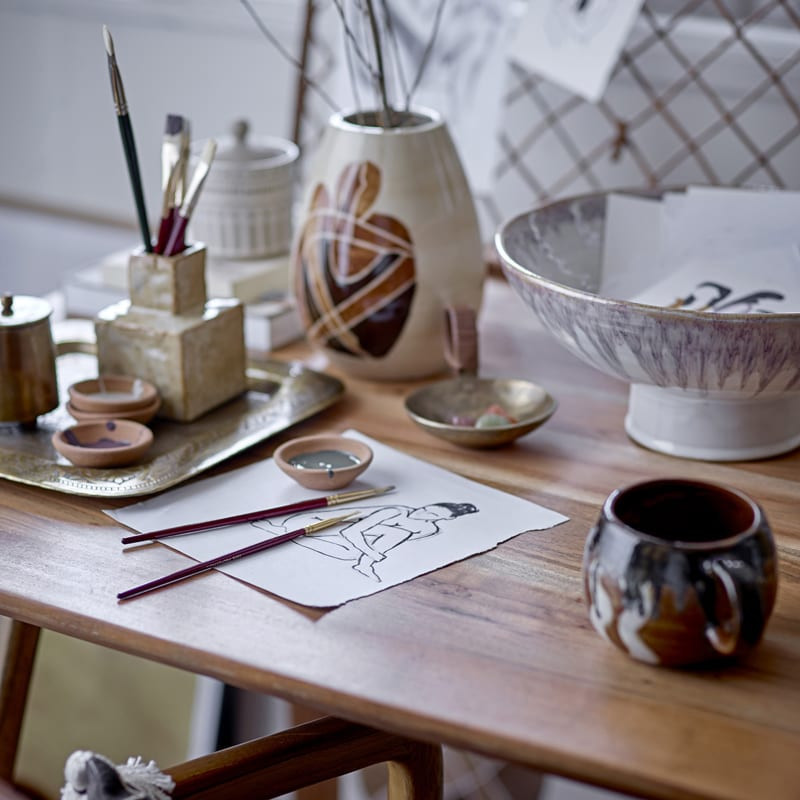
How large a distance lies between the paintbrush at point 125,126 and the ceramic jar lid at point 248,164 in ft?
0.69

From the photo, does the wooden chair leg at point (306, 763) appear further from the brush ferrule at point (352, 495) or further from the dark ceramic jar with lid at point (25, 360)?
the dark ceramic jar with lid at point (25, 360)

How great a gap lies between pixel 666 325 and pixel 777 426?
172 mm

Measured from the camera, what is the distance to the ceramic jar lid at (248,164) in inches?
44.3

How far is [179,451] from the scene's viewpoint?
2.85ft

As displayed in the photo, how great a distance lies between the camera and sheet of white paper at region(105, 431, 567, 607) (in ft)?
2.33

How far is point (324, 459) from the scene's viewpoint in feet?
2.78

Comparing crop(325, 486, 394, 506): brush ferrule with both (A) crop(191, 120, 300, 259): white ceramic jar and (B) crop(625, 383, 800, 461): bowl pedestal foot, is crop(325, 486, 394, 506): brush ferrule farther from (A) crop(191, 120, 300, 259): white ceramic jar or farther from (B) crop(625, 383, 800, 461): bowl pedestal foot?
(A) crop(191, 120, 300, 259): white ceramic jar

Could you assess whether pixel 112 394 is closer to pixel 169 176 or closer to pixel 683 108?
pixel 169 176

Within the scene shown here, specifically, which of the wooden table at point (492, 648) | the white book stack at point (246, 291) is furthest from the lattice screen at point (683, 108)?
the wooden table at point (492, 648)

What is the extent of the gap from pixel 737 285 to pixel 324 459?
36cm

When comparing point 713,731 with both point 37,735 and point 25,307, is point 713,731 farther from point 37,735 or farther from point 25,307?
point 37,735

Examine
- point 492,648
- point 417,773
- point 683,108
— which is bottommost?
point 417,773

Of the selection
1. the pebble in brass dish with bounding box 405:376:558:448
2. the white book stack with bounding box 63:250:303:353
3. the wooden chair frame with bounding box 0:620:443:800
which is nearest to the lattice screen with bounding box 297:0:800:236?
the white book stack with bounding box 63:250:303:353

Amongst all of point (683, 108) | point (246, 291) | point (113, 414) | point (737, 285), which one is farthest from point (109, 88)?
point (737, 285)
